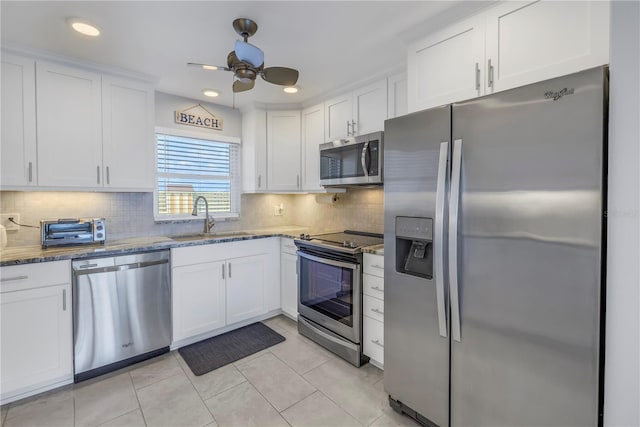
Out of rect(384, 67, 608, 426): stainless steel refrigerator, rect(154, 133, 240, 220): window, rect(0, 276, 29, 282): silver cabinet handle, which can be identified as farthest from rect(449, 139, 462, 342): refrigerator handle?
rect(154, 133, 240, 220): window

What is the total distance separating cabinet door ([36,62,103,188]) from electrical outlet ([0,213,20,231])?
42cm

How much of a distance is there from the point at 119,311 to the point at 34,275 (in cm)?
60

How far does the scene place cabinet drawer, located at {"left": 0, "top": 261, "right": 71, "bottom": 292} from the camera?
6.22ft

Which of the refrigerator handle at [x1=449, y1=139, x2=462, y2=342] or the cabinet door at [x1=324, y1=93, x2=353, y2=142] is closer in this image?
the refrigerator handle at [x1=449, y1=139, x2=462, y2=342]

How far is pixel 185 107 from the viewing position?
326 cm

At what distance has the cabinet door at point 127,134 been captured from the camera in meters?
2.52

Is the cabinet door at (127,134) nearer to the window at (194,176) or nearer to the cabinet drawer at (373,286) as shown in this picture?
the window at (194,176)

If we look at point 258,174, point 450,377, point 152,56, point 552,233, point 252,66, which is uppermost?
point 152,56

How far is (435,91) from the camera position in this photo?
1.84m

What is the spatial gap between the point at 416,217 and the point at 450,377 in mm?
875

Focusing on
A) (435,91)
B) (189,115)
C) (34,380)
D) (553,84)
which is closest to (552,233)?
(553,84)

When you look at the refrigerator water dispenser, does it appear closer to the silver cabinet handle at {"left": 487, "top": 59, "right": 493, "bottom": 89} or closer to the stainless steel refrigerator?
the stainless steel refrigerator

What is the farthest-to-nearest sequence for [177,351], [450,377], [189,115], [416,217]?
[189,115] < [177,351] < [416,217] < [450,377]

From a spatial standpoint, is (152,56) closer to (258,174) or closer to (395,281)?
(258,174)
